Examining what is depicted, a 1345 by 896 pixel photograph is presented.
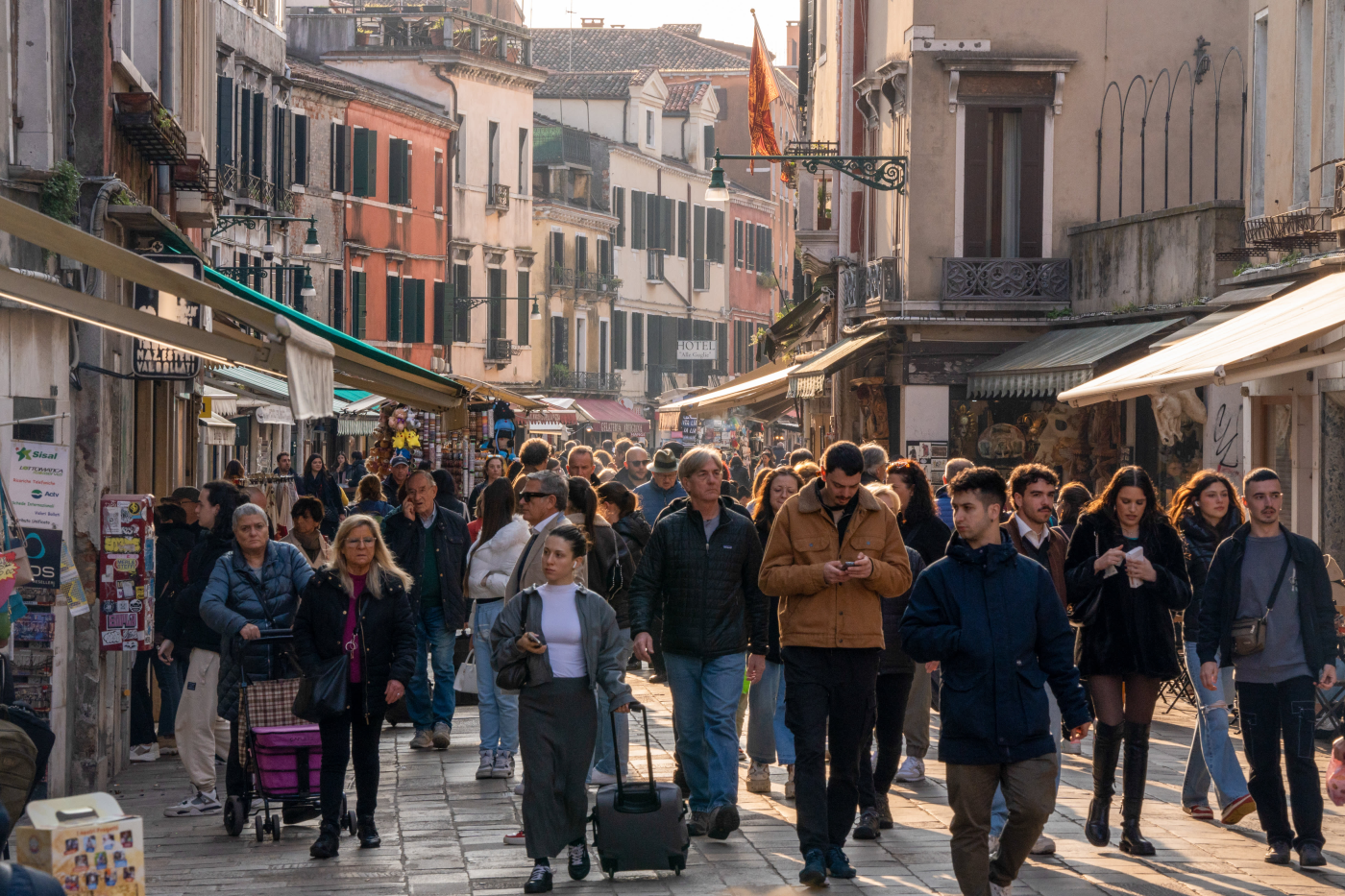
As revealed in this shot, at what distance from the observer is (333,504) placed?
2570 cm

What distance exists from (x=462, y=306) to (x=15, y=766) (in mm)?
42474

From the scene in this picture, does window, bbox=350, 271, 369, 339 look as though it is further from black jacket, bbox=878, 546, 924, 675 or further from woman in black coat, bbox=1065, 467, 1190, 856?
woman in black coat, bbox=1065, 467, 1190, 856

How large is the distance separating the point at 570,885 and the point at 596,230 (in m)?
52.8

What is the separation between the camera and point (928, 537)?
9891 millimetres

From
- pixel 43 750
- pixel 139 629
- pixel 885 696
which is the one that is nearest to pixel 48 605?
pixel 139 629

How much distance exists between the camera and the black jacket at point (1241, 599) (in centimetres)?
849

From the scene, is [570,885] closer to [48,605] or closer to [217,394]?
[48,605]

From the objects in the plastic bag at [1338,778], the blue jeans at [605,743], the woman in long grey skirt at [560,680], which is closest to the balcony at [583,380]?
the blue jeans at [605,743]

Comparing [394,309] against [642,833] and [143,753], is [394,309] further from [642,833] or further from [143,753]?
[642,833]

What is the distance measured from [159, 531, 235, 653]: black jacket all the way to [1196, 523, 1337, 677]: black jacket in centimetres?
504

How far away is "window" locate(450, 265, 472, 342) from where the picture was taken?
48750 mm

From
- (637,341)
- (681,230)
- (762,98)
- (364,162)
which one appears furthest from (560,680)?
(681,230)

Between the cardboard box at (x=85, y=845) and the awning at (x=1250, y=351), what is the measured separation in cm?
653

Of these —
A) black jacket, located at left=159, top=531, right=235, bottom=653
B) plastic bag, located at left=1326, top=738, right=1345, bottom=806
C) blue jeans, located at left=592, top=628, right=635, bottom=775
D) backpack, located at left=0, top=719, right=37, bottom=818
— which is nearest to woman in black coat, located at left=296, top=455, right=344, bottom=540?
black jacket, located at left=159, top=531, right=235, bottom=653
